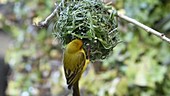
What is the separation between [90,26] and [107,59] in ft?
4.52

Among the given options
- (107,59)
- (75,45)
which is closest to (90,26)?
(75,45)

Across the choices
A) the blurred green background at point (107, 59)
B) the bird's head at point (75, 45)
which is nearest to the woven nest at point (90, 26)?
the bird's head at point (75, 45)

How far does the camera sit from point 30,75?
3.45 m

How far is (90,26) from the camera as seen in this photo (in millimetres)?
1546

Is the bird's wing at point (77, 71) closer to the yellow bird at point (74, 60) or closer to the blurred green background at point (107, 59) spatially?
the yellow bird at point (74, 60)

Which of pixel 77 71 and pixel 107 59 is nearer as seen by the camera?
pixel 77 71

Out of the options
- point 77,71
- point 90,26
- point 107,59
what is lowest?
point 77,71

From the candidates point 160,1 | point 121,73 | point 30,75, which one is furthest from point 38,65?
point 160,1

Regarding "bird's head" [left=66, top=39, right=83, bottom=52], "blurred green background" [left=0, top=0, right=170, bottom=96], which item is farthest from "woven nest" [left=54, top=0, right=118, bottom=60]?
"blurred green background" [left=0, top=0, right=170, bottom=96]

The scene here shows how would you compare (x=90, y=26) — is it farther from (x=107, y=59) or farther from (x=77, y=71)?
(x=107, y=59)

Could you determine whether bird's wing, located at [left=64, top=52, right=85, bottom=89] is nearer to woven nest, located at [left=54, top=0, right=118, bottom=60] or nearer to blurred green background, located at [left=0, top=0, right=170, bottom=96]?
woven nest, located at [left=54, top=0, right=118, bottom=60]

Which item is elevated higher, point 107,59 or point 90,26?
point 107,59

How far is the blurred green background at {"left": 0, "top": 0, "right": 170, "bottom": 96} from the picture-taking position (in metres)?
2.80

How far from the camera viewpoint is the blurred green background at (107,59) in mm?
2801
